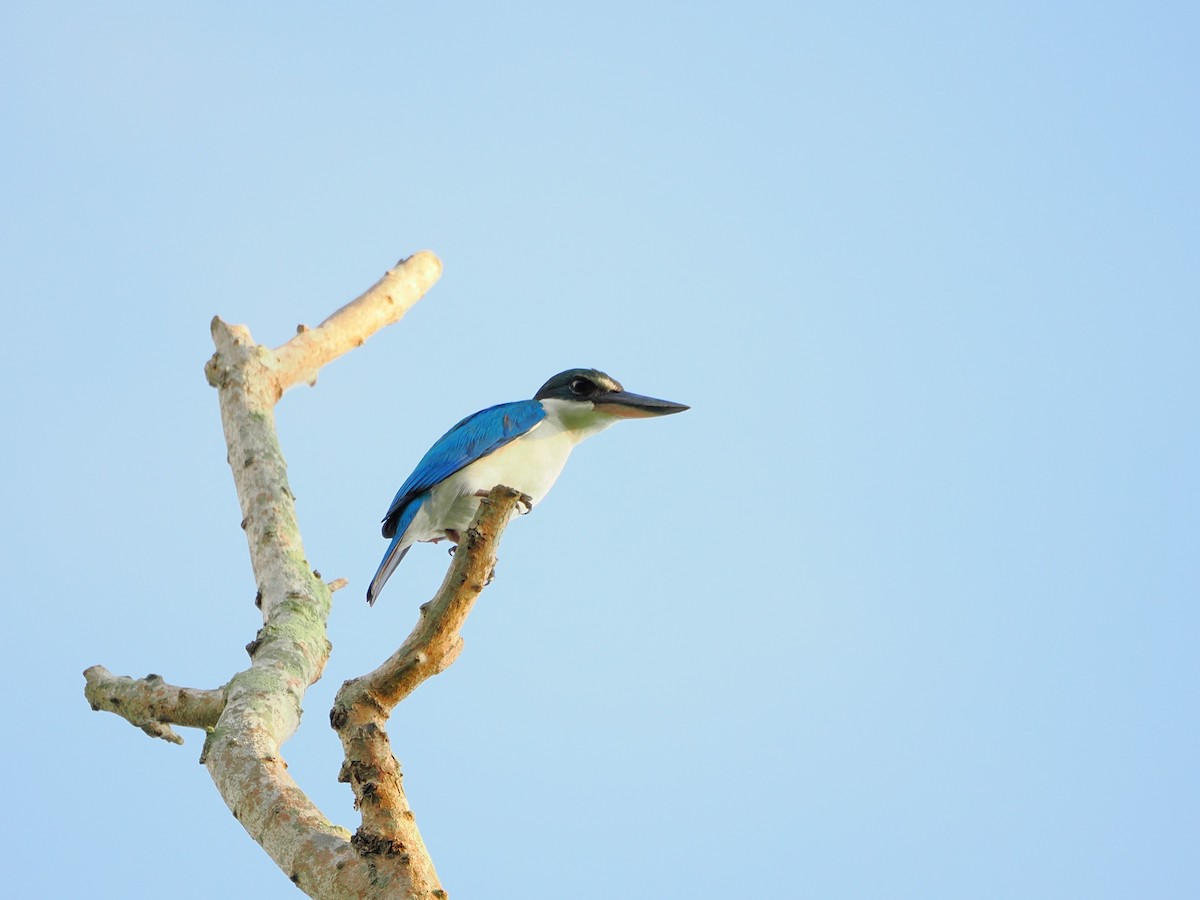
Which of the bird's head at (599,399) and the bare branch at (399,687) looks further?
the bird's head at (599,399)

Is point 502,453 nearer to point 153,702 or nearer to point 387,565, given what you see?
point 387,565

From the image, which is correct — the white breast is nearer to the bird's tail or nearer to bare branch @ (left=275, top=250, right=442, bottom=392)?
the bird's tail

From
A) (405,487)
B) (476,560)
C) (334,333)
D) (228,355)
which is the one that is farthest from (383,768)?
(334,333)

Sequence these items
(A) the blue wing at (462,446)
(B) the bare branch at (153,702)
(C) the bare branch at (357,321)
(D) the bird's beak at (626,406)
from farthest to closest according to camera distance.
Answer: (C) the bare branch at (357,321) → (D) the bird's beak at (626,406) → (A) the blue wing at (462,446) → (B) the bare branch at (153,702)

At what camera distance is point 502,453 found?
6.51m

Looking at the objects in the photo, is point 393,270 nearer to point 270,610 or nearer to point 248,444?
point 248,444

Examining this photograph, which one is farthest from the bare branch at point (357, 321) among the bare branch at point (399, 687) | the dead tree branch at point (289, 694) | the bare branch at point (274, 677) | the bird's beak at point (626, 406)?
the bare branch at point (399, 687)

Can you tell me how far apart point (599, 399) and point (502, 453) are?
0.72 metres

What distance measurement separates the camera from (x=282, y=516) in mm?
5934

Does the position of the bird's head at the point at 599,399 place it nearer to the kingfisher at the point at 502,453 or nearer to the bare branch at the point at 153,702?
the kingfisher at the point at 502,453

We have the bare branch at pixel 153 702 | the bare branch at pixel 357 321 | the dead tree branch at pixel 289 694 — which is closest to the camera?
the dead tree branch at pixel 289 694

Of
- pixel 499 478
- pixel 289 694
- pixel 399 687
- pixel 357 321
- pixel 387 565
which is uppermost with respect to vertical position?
pixel 357 321

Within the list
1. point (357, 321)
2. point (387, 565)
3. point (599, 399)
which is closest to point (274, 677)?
point (387, 565)

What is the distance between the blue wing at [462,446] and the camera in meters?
6.45
